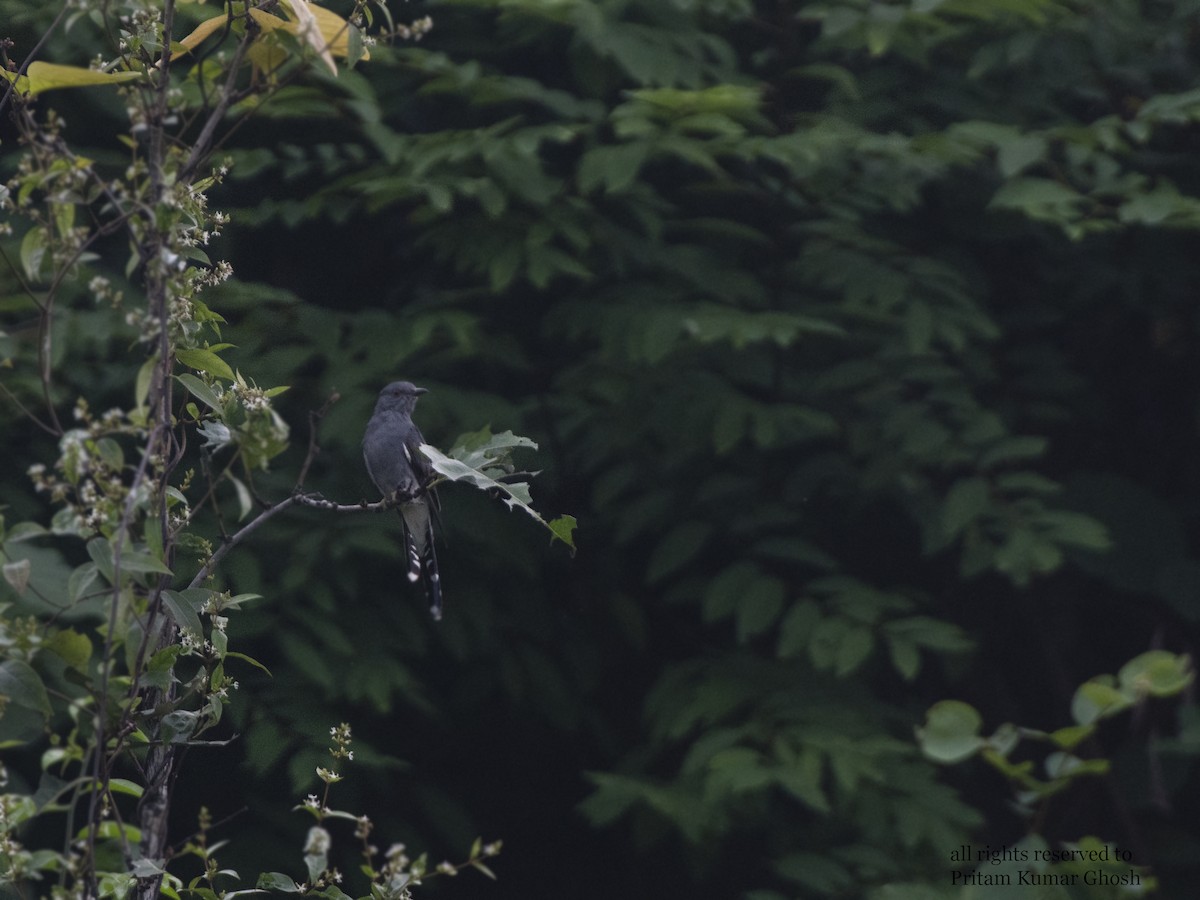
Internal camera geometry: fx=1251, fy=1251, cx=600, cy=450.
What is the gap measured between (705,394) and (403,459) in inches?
32.8

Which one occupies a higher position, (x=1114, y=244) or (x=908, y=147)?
(x=908, y=147)

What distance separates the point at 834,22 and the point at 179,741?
254cm

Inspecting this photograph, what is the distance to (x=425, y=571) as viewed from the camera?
333cm

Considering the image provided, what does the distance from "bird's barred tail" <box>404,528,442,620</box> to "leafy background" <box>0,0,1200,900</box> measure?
0.08m

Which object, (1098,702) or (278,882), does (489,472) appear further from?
(1098,702)

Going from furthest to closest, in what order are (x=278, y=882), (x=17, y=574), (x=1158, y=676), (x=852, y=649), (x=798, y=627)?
Result: (x=798, y=627), (x=852, y=649), (x=278, y=882), (x=17, y=574), (x=1158, y=676)

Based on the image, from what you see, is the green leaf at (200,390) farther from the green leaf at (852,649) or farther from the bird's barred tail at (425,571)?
the green leaf at (852,649)

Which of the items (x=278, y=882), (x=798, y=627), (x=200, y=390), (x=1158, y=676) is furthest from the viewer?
(x=798, y=627)

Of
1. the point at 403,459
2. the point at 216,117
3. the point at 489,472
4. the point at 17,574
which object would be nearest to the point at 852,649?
the point at 403,459

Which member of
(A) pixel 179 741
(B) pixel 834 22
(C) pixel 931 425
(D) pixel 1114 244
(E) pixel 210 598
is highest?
(B) pixel 834 22

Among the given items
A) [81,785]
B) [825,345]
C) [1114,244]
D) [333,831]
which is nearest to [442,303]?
[825,345]

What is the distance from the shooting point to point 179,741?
1390 millimetres

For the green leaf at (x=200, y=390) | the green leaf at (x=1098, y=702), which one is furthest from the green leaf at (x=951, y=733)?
the green leaf at (x=200, y=390)

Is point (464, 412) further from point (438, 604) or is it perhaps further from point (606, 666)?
point (606, 666)
